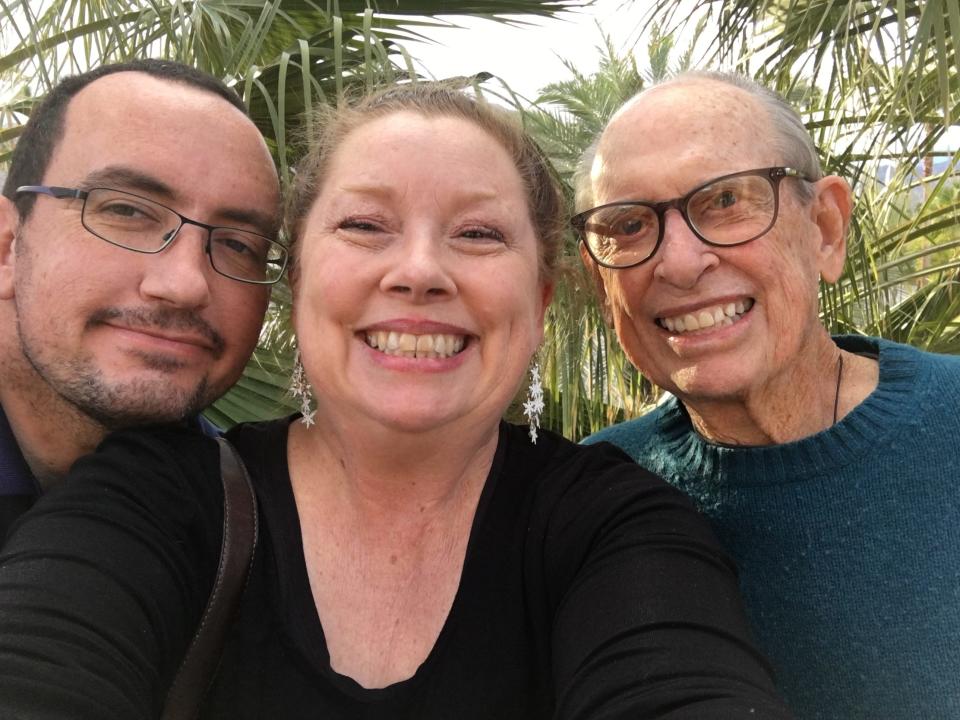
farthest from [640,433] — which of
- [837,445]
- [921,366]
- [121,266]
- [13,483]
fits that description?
[13,483]

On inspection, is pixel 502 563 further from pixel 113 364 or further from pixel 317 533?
pixel 113 364

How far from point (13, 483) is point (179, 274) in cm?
53

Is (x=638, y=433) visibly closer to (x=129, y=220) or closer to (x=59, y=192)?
(x=129, y=220)

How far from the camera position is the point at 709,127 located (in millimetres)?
1646

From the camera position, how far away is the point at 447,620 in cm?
131

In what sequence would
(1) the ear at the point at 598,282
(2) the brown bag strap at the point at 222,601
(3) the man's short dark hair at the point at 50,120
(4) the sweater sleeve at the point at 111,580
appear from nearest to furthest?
Answer: (4) the sweater sleeve at the point at 111,580
(2) the brown bag strap at the point at 222,601
(3) the man's short dark hair at the point at 50,120
(1) the ear at the point at 598,282

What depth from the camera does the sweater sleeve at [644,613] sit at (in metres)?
1.01

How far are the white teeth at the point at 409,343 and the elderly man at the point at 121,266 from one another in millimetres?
442

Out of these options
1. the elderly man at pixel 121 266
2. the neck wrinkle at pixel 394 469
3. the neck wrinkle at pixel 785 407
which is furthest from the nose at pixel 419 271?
the neck wrinkle at pixel 785 407

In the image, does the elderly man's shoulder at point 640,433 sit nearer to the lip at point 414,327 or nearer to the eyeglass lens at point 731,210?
the eyeglass lens at point 731,210

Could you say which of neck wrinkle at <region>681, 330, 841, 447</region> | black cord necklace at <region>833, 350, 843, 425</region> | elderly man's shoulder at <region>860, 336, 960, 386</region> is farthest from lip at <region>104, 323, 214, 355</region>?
elderly man's shoulder at <region>860, 336, 960, 386</region>

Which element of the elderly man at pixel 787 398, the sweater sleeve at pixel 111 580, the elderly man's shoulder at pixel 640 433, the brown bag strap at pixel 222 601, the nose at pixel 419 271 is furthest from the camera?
the elderly man's shoulder at pixel 640 433

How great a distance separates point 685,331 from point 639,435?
46 centimetres

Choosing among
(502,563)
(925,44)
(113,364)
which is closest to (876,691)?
(502,563)
